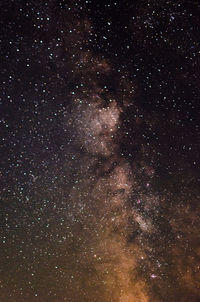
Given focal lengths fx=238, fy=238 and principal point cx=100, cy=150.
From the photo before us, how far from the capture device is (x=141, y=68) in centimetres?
385

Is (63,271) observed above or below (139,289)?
above

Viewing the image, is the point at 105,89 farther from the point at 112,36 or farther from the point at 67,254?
the point at 67,254

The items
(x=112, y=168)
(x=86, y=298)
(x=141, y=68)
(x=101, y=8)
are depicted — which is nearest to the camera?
(x=101, y=8)

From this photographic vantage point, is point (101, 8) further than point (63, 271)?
No

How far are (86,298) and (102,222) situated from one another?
209 centimetres

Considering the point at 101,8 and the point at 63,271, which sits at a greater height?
the point at 101,8

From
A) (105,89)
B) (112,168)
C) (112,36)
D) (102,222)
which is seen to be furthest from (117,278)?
(112,36)

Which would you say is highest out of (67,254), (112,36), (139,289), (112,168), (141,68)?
(112,36)

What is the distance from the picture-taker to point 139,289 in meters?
5.86

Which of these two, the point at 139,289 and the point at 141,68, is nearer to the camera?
the point at 141,68

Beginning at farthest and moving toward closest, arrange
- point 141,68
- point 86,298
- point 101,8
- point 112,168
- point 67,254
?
point 86,298 → point 67,254 → point 112,168 → point 141,68 → point 101,8

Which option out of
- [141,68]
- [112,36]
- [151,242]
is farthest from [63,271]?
[112,36]

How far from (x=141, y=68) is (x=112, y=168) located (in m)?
1.92

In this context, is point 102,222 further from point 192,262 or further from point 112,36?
point 112,36
